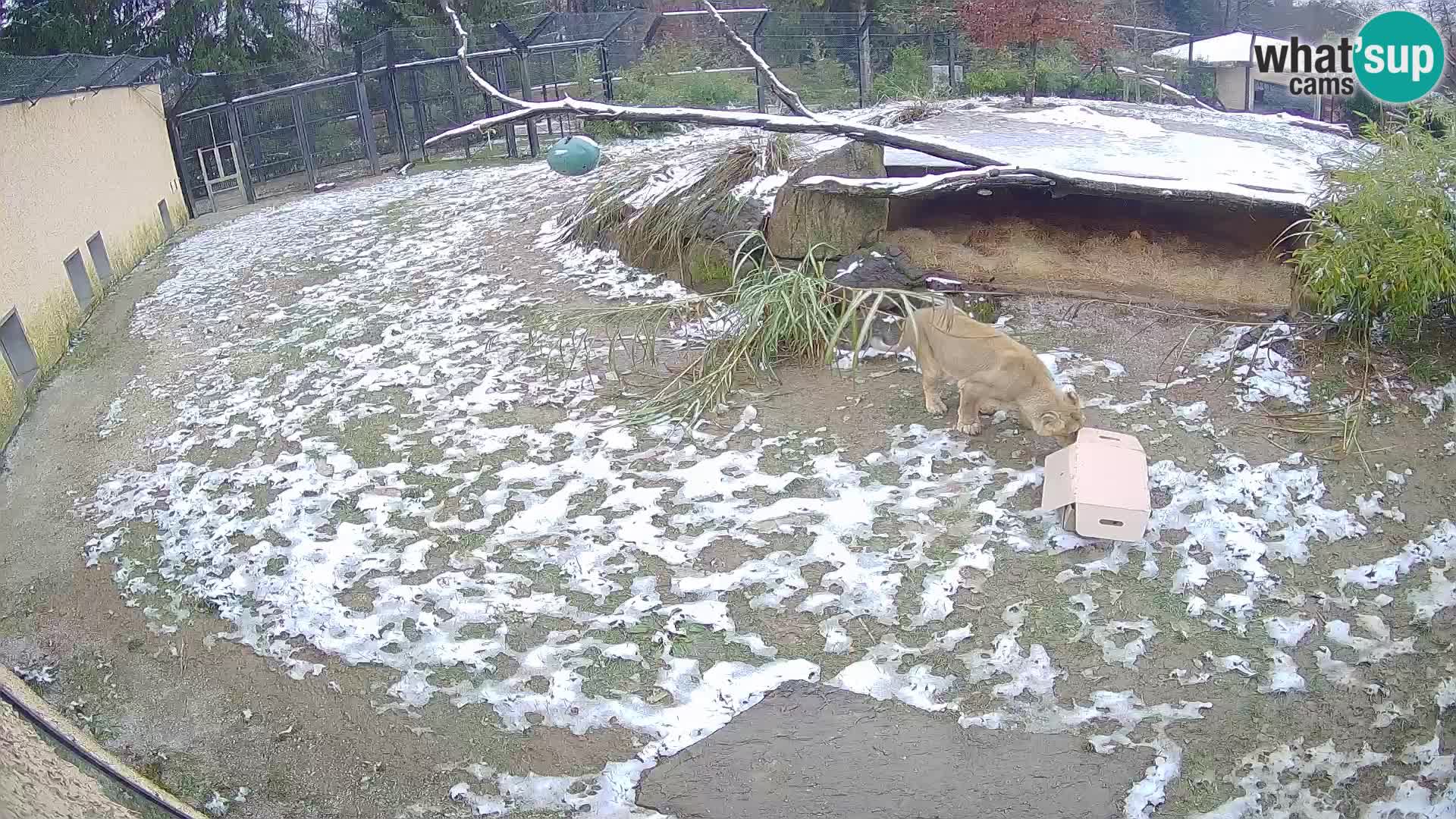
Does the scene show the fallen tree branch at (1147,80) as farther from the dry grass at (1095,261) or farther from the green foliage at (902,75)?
the dry grass at (1095,261)

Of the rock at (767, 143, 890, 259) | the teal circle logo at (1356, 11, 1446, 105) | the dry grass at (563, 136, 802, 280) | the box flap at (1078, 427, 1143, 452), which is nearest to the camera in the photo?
the box flap at (1078, 427, 1143, 452)

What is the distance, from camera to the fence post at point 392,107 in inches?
549

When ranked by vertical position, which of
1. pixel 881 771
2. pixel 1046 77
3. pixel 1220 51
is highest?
pixel 1220 51

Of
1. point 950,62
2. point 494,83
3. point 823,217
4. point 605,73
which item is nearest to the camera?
point 823,217

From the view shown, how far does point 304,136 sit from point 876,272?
10.2m

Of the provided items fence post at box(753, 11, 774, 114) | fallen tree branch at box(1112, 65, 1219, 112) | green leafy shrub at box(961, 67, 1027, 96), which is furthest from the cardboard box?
green leafy shrub at box(961, 67, 1027, 96)

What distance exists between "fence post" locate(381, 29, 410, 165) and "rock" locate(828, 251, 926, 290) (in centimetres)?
991

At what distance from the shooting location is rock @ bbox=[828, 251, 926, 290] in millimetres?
6242

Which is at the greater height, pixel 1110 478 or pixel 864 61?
pixel 864 61

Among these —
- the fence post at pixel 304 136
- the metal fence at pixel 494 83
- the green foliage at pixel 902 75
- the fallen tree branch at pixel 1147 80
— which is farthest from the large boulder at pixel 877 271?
the fallen tree branch at pixel 1147 80

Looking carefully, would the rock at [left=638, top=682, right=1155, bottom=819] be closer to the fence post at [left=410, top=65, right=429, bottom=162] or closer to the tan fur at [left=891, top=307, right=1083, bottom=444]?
the tan fur at [left=891, top=307, right=1083, bottom=444]

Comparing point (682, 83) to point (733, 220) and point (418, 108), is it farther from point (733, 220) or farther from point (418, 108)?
point (733, 220)

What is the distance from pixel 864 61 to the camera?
17203 millimetres

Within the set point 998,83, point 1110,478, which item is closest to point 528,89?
point 998,83
